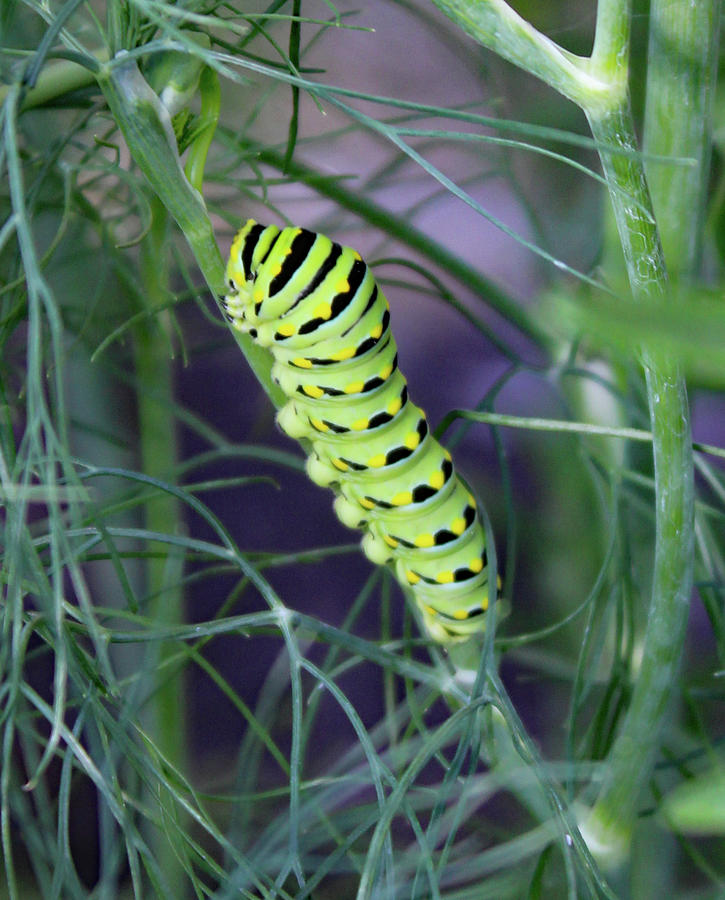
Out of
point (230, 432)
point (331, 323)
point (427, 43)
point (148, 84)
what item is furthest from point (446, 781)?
point (427, 43)

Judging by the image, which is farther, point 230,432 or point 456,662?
point 230,432

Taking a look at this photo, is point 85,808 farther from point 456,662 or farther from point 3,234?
point 3,234

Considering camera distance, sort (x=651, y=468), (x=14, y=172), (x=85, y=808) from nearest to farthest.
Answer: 1. (x=14, y=172)
2. (x=651, y=468)
3. (x=85, y=808)

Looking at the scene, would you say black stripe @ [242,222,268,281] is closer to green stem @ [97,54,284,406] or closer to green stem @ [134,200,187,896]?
green stem @ [97,54,284,406]

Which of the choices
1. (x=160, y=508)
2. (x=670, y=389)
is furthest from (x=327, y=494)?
(x=670, y=389)

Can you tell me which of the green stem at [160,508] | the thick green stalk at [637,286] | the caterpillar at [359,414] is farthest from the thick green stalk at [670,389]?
the green stem at [160,508]

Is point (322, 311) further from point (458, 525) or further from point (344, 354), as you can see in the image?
point (458, 525)
